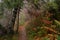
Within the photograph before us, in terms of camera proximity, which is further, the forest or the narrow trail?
the narrow trail

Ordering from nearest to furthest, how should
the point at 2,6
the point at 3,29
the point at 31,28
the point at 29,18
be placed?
1. the point at 2,6
2. the point at 3,29
3. the point at 31,28
4. the point at 29,18

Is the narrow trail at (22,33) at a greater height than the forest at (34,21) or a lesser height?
lesser

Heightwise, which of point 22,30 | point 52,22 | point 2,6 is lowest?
point 22,30

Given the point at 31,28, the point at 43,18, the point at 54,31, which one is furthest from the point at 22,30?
the point at 54,31

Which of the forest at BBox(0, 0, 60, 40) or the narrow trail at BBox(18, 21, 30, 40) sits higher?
the forest at BBox(0, 0, 60, 40)

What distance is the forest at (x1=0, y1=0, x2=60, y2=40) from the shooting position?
37.1ft

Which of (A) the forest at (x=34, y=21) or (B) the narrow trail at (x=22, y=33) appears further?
(B) the narrow trail at (x=22, y=33)

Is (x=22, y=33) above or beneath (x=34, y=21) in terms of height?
beneath

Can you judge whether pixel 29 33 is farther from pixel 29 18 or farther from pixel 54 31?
pixel 29 18

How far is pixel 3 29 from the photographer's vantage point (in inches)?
483

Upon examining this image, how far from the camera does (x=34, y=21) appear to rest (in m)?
13.9

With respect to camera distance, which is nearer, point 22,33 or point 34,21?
point 22,33

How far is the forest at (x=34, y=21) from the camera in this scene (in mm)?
11320

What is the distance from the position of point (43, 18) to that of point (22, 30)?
76.9 inches
